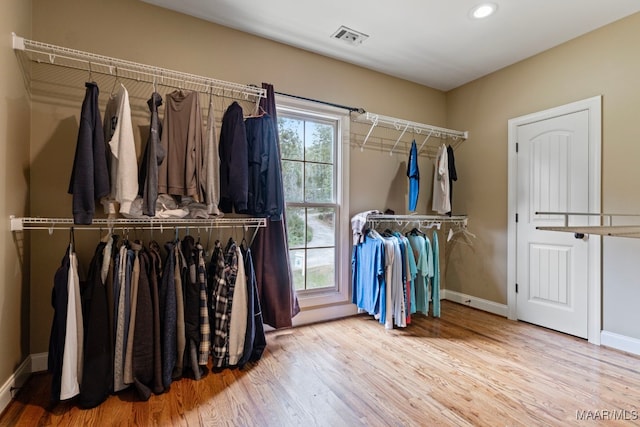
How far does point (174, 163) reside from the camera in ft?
6.48

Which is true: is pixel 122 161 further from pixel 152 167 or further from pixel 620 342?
pixel 620 342

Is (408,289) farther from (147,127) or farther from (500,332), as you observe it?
(147,127)

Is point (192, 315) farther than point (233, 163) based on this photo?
No

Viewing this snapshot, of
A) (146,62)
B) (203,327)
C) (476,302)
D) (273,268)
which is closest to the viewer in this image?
(203,327)

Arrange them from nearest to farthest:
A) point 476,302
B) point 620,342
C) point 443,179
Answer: point 620,342 → point 443,179 → point 476,302

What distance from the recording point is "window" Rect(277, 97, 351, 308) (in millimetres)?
2934

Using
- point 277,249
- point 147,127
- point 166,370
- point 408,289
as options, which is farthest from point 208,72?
point 408,289

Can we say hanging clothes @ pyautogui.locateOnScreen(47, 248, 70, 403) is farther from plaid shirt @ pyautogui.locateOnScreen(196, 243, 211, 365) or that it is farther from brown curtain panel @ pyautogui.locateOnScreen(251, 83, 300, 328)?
brown curtain panel @ pyautogui.locateOnScreen(251, 83, 300, 328)

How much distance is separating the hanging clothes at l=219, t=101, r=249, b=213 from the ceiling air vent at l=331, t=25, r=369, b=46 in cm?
118

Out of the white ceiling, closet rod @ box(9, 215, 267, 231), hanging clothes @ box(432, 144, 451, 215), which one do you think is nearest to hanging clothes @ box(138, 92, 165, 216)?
closet rod @ box(9, 215, 267, 231)

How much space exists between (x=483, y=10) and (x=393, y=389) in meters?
2.77

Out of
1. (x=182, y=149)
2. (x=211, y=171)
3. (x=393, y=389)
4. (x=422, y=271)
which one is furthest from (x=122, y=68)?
(x=422, y=271)

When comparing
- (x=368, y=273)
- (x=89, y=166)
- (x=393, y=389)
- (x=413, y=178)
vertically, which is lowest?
(x=393, y=389)

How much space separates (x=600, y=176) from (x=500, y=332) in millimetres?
1567
